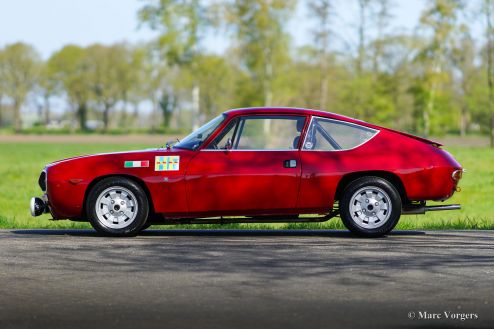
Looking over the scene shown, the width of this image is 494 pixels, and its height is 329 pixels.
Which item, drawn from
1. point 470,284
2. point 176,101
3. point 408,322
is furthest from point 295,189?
point 176,101

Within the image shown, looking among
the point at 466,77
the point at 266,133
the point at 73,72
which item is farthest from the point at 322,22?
the point at 266,133

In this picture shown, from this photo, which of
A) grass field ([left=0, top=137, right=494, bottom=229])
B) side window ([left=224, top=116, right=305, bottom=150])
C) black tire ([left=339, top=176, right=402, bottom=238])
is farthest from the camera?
grass field ([left=0, top=137, right=494, bottom=229])

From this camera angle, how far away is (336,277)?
→ 7.19 metres

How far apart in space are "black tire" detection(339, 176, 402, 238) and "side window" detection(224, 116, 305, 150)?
0.86 metres

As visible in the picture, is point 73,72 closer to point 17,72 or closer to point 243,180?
point 17,72

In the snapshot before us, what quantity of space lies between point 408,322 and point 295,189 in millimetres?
4542

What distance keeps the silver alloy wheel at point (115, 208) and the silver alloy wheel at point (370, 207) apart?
2.51m

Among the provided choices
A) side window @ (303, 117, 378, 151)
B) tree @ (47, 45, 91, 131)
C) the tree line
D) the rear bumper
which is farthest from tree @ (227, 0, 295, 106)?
the rear bumper

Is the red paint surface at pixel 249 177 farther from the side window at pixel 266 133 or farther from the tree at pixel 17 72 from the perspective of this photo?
the tree at pixel 17 72

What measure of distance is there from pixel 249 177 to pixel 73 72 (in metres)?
91.7

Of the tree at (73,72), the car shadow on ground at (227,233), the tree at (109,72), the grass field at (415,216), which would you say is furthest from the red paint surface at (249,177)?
the tree at (73,72)

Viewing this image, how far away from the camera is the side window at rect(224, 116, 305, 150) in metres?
10.1

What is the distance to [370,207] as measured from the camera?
9.99 meters

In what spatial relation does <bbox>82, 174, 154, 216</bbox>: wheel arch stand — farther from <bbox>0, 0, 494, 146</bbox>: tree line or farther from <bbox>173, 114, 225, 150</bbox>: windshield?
<bbox>0, 0, 494, 146</bbox>: tree line
